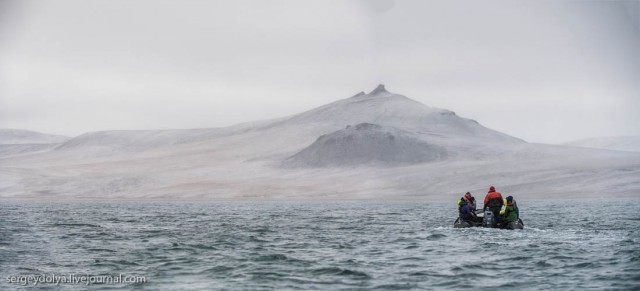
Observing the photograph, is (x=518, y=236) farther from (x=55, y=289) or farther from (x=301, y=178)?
(x=301, y=178)

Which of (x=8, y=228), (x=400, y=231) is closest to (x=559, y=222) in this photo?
(x=400, y=231)

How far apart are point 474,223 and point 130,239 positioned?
18.9m

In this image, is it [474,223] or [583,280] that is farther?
[474,223]

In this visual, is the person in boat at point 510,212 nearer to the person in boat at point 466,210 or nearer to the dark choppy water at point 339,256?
the dark choppy water at point 339,256

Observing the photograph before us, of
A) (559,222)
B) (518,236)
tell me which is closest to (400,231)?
(518,236)

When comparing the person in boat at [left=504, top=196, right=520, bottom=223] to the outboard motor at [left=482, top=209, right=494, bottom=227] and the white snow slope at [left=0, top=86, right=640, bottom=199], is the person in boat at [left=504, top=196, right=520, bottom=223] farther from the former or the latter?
the white snow slope at [left=0, top=86, right=640, bottom=199]

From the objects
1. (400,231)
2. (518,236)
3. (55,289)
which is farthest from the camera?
(400,231)

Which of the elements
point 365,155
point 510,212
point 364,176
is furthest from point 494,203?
point 365,155

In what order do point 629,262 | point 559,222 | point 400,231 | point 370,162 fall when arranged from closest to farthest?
1. point 629,262
2. point 400,231
3. point 559,222
4. point 370,162

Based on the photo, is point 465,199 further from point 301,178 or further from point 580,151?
point 580,151

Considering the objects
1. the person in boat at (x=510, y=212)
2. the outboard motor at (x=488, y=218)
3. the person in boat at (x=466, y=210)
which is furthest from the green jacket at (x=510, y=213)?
the person in boat at (x=466, y=210)

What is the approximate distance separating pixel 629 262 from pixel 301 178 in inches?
5595

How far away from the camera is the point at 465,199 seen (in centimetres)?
4844

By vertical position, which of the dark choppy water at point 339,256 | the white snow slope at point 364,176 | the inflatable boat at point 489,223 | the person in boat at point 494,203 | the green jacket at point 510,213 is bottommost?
the dark choppy water at point 339,256
